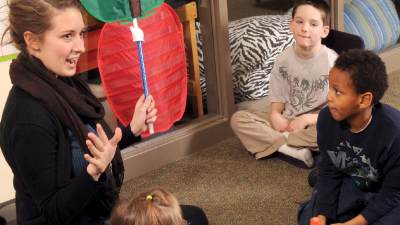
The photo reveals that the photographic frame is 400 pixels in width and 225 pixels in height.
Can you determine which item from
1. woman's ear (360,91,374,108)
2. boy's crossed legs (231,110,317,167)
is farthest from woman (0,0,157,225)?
boy's crossed legs (231,110,317,167)

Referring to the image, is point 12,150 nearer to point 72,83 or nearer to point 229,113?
point 72,83

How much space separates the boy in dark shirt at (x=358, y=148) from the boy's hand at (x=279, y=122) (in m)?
0.68

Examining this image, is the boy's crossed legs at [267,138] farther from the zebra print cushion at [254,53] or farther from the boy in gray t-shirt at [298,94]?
the zebra print cushion at [254,53]

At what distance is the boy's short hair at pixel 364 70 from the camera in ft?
4.94

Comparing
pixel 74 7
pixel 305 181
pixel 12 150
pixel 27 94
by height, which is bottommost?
pixel 305 181

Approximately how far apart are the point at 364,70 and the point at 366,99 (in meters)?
0.08

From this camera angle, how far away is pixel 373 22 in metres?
3.14

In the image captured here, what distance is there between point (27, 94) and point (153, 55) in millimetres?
909

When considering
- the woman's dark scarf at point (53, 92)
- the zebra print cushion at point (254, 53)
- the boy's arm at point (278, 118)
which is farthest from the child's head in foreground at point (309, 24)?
the woman's dark scarf at point (53, 92)

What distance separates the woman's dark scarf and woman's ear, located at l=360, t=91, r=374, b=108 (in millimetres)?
715

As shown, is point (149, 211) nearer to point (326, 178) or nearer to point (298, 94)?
point (326, 178)

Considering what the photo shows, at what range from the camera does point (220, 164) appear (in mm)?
2371

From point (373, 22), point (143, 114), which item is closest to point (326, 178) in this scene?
point (143, 114)

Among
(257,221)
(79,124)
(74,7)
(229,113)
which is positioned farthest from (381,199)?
(229,113)
